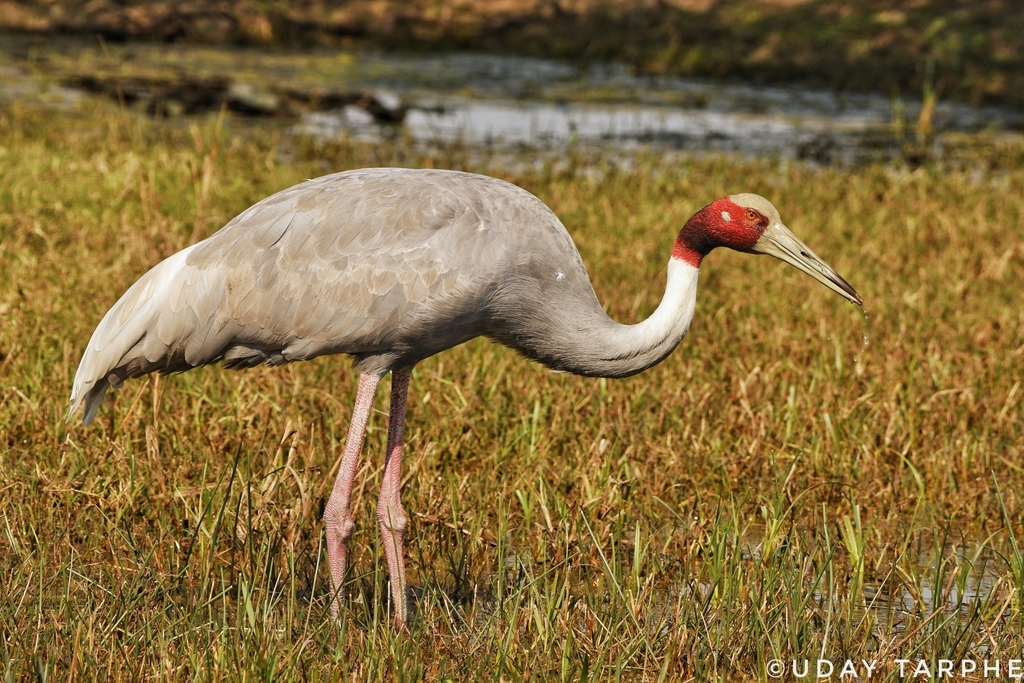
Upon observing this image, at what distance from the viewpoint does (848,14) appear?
16.3m

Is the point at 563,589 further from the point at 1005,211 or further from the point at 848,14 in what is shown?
the point at 848,14

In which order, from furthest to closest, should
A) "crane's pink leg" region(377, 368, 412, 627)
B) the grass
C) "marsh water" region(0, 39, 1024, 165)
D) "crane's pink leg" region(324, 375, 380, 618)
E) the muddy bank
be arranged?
the muddy bank < "marsh water" region(0, 39, 1024, 165) < "crane's pink leg" region(324, 375, 380, 618) < "crane's pink leg" region(377, 368, 412, 627) < the grass

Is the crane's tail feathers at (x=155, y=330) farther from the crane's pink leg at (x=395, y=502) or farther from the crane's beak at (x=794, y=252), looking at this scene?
the crane's beak at (x=794, y=252)

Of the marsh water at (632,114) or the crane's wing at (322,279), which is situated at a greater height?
the crane's wing at (322,279)

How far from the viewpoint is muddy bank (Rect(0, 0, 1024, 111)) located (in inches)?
573

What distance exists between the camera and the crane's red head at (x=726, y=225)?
3785 mm

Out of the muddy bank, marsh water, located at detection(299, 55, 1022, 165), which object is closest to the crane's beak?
marsh water, located at detection(299, 55, 1022, 165)

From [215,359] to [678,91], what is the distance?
10995mm

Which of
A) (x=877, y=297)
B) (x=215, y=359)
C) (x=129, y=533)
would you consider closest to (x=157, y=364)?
(x=215, y=359)

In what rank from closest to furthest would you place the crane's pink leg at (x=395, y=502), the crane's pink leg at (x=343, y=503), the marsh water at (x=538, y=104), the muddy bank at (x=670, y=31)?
the crane's pink leg at (x=395, y=502)
the crane's pink leg at (x=343, y=503)
the marsh water at (x=538, y=104)
the muddy bank at (x=670, y=31)

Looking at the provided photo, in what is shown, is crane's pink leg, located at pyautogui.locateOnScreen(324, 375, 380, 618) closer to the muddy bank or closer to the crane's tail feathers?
the crane's tail feathers

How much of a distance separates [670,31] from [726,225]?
13429 millimetres

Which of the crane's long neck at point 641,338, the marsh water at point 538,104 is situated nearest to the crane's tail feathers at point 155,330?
the crane's long neck at point 641,338

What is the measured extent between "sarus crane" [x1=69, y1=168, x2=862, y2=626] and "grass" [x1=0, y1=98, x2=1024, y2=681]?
1.08ft
